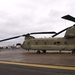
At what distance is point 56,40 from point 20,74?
23.3 meters

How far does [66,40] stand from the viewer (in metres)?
33.7

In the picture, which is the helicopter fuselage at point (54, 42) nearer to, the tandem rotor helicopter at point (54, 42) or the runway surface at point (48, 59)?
the tandem rotor helicopter at point (54, 42)

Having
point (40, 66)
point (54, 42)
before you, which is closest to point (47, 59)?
point (40, 66)

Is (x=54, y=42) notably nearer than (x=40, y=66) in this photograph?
No

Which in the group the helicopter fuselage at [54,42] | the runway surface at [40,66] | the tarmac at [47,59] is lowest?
the runway surface at [40,66]

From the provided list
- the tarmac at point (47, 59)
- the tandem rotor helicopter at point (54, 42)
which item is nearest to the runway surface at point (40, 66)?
the tarmac at point (47, 59)

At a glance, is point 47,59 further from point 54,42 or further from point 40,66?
point 54,42

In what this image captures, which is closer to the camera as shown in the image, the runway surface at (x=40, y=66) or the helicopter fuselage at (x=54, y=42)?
the runway surface at (x=40, y=66)

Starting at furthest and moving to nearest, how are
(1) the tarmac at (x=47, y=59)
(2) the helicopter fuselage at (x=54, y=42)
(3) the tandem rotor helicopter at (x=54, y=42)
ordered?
1. (2) the helicopter fuselage at (x=54, y=42)
2. (3) the tandem rotor helicopter at (x=54, y=42)
3. (1) the tarmac at (x=47, y=59)

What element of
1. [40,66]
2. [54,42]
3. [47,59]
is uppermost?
[54,42]

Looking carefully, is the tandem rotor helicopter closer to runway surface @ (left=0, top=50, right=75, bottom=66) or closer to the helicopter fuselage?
the helicopter fuselage

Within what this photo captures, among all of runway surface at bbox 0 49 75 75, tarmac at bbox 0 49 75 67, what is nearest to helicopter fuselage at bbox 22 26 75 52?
tarmac at bbox 0 49 75 67

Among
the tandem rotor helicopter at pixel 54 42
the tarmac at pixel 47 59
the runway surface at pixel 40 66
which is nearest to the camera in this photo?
the runway surface at pixel 40 66

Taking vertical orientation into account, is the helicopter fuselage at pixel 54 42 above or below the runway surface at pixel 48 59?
above
